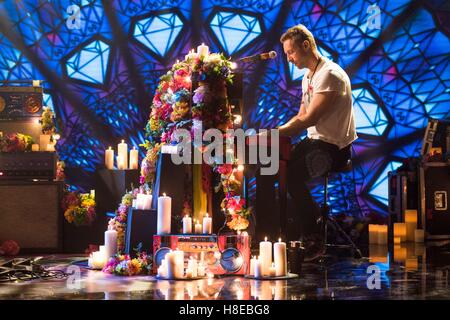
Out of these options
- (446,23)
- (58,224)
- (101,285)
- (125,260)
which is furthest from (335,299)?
(446,23)

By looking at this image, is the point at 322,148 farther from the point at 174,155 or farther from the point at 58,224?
the point at 58,224

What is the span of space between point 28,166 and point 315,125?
2811 millimetres

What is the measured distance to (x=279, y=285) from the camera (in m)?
3.59

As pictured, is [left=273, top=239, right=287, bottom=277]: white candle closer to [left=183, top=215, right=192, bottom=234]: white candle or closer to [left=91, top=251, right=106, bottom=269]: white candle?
[left=183, top=215, right=192, bottom=234]: white candle

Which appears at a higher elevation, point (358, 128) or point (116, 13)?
point (116, 13)

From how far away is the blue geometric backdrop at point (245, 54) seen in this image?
7855 millimetres

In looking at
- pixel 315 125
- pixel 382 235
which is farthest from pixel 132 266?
pixel 382 235

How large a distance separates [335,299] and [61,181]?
3.52 m

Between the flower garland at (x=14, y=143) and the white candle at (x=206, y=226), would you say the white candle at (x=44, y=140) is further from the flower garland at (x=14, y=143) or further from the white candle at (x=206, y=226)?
the white candle at (x=206, y=226)

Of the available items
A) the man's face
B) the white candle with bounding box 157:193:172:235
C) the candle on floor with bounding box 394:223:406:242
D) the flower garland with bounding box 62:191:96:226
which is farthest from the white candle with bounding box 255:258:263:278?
the candle on floor with bounding box 394:223:406:242

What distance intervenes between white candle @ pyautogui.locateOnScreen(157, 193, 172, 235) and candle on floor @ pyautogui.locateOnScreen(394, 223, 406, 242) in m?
3.40

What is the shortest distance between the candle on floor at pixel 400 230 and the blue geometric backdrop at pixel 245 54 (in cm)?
94

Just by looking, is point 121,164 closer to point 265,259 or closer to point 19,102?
point 19,102

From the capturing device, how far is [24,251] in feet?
18.9
